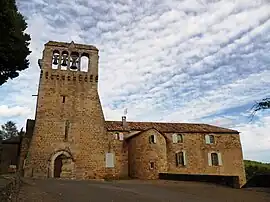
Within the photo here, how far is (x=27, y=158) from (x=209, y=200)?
18.5 metres

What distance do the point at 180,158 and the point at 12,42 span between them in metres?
23.1

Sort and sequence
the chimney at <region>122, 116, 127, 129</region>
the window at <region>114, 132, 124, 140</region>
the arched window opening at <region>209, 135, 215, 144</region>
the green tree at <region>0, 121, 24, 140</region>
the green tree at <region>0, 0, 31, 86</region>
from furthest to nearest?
the green tree at <region>0, 121, 24, 140</region> < the arched window opening at <region>209, 135, 215, 144</region> < the chimney at <region>122, 116, 127, 129</region> < the window at <region>114, 132, 124, 140</region> < the green tree at <region>0, 0, 31, 86</region>

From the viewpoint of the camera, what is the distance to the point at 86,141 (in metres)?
27.0

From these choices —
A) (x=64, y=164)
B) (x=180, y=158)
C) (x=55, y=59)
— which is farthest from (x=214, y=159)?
(x=55, y=59)

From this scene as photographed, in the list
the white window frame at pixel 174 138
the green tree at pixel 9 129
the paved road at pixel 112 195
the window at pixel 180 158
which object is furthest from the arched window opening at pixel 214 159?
the green tree at pixel 9 129

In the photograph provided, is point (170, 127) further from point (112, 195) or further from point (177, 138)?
point (112, 195)

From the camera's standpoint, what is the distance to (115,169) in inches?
1144

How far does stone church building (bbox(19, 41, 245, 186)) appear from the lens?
85.3 ft

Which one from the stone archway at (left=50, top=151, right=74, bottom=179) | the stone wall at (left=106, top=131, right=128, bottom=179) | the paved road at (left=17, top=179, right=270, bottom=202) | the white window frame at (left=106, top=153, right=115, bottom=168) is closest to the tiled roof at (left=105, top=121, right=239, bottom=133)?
the stone wall at (left=106, top=131, right=128, bottom=179)

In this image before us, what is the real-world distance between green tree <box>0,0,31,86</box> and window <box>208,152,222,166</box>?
23834 millimetres

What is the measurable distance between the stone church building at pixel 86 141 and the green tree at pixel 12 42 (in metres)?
12.1

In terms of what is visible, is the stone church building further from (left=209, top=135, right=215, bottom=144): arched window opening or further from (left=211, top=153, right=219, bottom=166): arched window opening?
(left=209, top=135, right=215, bottom=144): arched window opening

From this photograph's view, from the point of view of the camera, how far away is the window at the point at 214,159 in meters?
32.0

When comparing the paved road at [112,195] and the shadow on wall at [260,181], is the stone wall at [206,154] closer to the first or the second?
the shadow on wall at [260,181]
